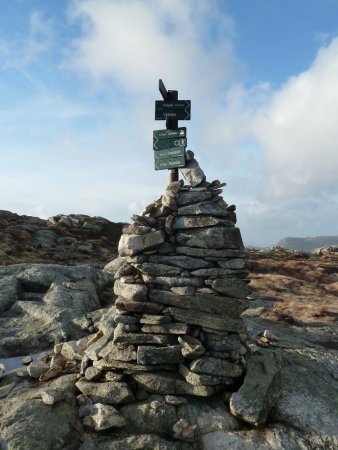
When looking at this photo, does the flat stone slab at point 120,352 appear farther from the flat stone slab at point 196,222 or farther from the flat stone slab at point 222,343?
the flat stone slab at point 196,222

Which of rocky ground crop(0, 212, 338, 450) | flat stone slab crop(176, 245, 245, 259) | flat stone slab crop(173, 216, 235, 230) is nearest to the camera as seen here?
rocky ground crop(0, 212, 338, 450)

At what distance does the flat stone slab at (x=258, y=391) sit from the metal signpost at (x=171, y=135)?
270 inches

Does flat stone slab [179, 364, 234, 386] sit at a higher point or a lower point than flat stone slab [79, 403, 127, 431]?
higher

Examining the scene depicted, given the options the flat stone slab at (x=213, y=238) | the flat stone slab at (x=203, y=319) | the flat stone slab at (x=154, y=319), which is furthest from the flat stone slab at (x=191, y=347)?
the flat stone slab at (x=213, y=238)

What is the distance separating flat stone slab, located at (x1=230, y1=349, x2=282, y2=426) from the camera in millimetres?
11016

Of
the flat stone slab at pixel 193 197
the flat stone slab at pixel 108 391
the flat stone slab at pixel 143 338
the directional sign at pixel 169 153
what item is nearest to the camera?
the flat stone slab at pixel 108 391

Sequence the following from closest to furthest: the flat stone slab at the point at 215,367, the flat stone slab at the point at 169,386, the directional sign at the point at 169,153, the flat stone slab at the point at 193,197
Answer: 1. the flat stone slab at the point at 169,386
2. the flat stone slab at the point at 215,367
3. the flat stone slab at the point at 193,197
4. the directional sign at the point at 169,153

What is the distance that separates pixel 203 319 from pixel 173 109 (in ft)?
23.4

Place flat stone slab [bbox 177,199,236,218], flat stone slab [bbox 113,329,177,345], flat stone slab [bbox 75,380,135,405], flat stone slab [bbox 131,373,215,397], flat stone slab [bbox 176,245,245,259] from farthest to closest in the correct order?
flat stone slab [bbox 177,199,236,218] < flat stone slab [bbox 176,245,245,259] < flat stone slab [bbox 113,329,177,345] < flat stone slab [bbox 131,373,215,397] < flat stone slab [bbox 75,380,135,405]

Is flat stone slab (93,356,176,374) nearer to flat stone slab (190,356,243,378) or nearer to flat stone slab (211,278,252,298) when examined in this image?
flat stone slab (190,356,243,378)

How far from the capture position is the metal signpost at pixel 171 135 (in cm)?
1312

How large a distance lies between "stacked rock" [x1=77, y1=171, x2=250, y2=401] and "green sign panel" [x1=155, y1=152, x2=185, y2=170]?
0.82 m

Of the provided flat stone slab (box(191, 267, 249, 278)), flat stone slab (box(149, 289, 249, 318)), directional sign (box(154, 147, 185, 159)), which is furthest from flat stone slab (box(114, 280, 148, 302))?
directional sign (box(154, 147, 185, 159))

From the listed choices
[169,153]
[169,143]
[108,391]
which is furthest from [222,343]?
[169,143]
